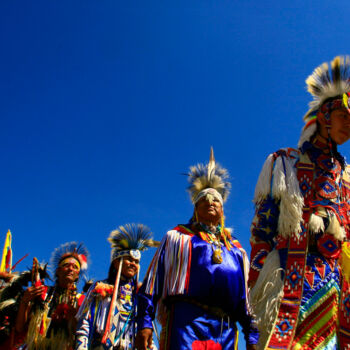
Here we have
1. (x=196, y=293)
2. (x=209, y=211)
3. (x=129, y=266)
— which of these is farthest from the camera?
(x=129, y=266)

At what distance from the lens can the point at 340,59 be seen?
3828 millimetres

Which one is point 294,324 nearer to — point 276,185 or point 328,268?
point 328,268

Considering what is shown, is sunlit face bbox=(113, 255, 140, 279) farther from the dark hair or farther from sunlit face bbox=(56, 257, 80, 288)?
sunlit face bbox=(56, 257, 80, 288)

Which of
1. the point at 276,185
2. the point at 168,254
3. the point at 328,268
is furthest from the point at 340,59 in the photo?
the point at 168,254

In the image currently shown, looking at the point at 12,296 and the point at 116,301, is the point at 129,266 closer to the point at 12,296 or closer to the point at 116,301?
the point at 116,301

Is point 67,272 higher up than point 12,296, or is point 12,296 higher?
point 67,272

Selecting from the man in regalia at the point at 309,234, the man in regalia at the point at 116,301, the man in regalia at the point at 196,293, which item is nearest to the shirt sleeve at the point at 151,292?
the man in regalia at the point at 196,293

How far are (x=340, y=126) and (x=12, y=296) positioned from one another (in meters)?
4.37

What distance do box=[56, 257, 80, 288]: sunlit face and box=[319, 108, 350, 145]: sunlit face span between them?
4258 mm

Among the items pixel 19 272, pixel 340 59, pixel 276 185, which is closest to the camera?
pixel 276 185

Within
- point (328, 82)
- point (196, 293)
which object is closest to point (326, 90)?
point (328, 82)

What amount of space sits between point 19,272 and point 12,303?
1.66ft

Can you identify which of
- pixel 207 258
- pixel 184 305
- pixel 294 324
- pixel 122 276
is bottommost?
pixel 294 324

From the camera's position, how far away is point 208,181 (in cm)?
491
